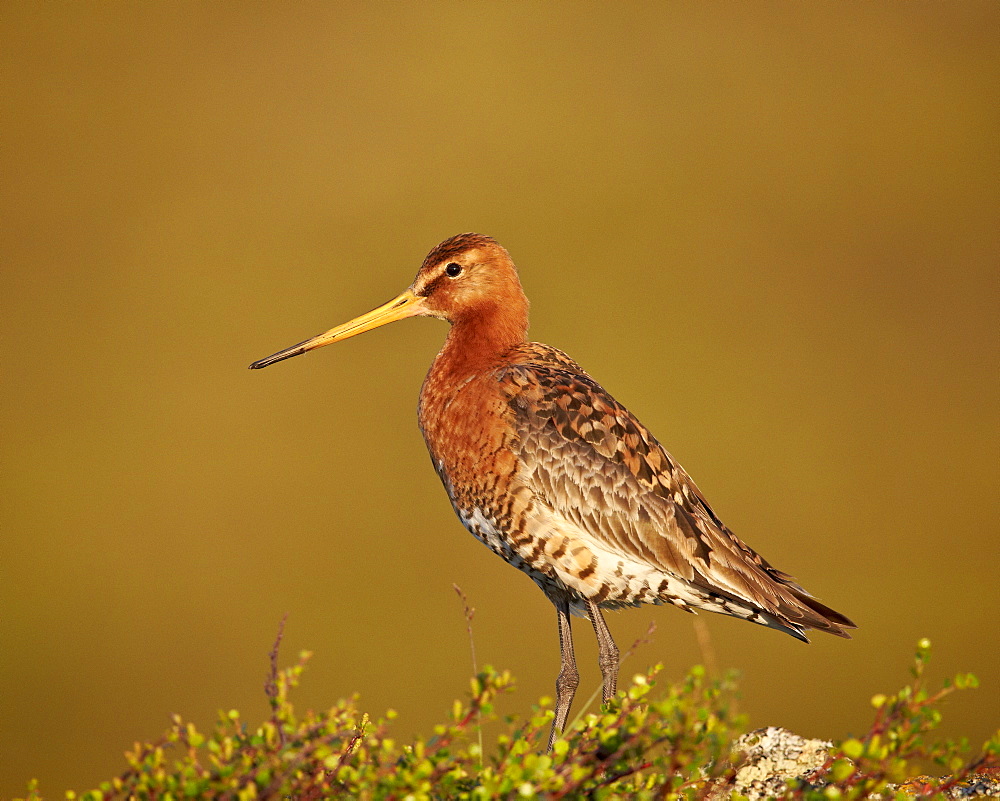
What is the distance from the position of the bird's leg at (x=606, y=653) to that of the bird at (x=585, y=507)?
1 cm

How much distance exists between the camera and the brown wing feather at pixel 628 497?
6.84 meters

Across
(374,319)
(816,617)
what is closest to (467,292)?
(374,319)

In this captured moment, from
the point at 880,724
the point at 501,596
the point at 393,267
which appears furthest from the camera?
the point at 393,267

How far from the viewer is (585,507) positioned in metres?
6.89

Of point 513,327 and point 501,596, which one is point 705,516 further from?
point 501,596

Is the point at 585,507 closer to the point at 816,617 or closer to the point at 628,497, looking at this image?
the point at 628,497

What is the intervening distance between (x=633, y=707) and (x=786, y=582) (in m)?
2.61

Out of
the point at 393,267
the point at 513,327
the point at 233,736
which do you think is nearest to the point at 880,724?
the point at 233,736

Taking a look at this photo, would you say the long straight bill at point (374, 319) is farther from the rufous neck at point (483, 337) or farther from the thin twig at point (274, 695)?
the thin twig at point (274, 695)

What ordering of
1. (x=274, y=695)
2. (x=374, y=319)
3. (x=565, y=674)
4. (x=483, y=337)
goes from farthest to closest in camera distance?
(x=374, y=319)
(x=483, y=337)
(x=565, y=674)
(x=274, y=695)

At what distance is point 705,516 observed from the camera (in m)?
7.20

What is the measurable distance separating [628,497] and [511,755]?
286 centimetres

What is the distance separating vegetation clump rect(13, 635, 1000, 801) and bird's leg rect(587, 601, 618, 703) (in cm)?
228

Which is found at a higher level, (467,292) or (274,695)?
(467,292)
